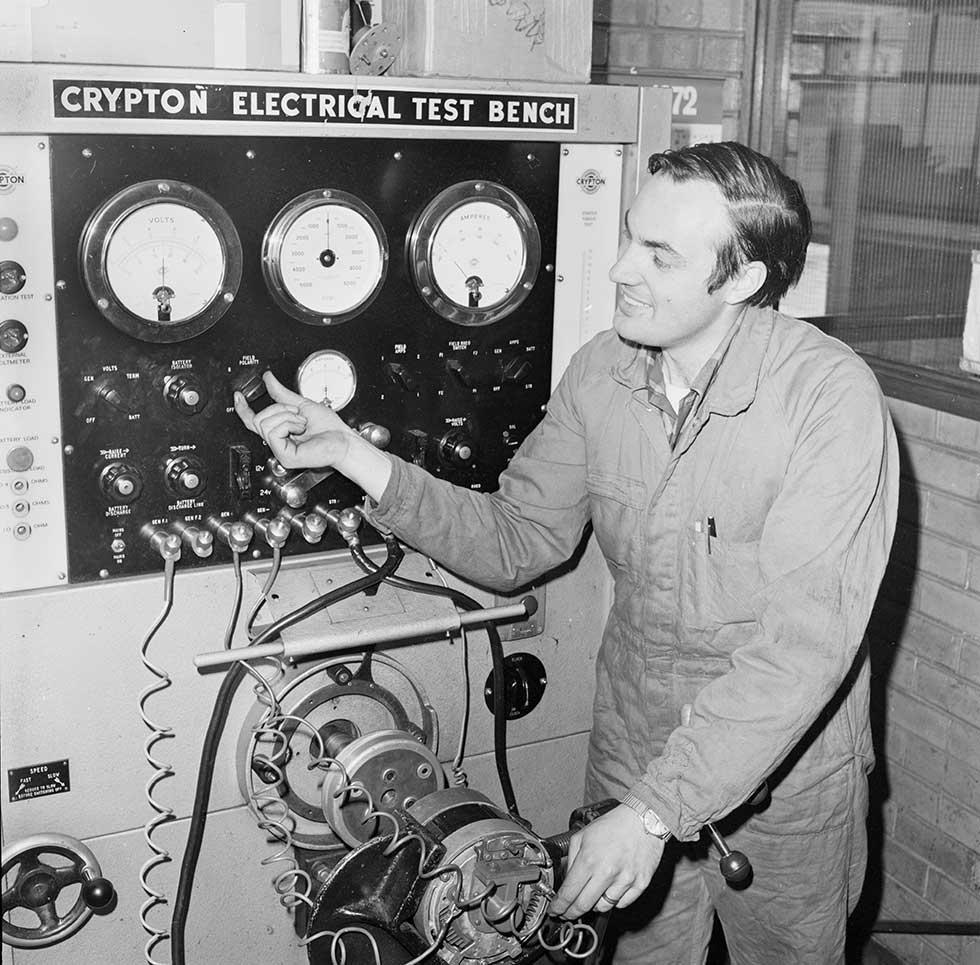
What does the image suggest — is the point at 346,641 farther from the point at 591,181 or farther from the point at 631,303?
the point at 591,181

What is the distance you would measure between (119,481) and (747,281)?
958 mm

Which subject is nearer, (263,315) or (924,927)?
(263,315)

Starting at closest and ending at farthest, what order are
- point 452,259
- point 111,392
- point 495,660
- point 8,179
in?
1. point 8,179
2. point 111,392
3. point 452,259
4. point 495,660

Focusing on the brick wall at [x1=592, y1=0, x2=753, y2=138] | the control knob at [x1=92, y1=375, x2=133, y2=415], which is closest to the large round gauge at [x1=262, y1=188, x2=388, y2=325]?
the control knob at [x1=92, y1=375, x2=133, y2=415]

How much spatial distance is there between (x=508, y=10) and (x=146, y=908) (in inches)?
57.3

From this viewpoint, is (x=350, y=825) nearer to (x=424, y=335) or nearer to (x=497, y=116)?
(x=424, y=335)

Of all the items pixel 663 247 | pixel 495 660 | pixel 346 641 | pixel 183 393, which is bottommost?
pixel 495 660

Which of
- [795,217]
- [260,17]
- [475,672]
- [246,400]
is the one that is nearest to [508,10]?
[260,17]

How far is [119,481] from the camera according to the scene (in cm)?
170

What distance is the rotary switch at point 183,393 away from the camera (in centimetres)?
171

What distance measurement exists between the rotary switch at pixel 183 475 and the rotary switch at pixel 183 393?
0.23 ft

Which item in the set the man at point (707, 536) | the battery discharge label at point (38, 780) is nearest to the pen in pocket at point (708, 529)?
the man at point (707, 536)

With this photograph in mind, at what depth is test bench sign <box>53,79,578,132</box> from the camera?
1.58m

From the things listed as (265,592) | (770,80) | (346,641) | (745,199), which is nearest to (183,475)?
(265,592)
